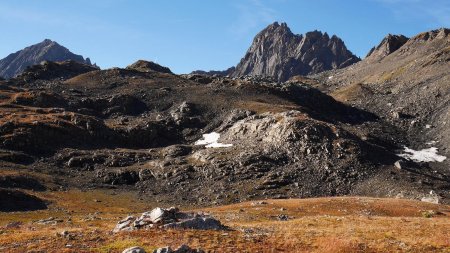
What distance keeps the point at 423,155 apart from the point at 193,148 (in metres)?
69.0

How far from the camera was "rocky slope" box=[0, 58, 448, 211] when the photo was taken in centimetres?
10112

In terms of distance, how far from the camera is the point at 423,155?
13062cm

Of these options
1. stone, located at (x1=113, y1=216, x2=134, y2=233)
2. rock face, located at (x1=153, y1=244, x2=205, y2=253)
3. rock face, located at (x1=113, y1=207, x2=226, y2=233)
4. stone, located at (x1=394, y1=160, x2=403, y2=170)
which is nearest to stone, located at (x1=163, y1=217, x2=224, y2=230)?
rock face, located at (x1=113, y1=207, x2=226, y2=233)

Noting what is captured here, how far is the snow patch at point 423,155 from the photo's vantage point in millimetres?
126706

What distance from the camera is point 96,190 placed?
332ft

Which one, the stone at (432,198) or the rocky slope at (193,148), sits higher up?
the rocky slope at (193,148)

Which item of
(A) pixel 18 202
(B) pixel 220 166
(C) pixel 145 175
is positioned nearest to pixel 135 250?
(A) pixel 18 202

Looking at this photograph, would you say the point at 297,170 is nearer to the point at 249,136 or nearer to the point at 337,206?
the point at 249,136

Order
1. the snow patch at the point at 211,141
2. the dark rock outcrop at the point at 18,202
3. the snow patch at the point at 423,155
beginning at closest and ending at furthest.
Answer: the dark rock outcrop at the point at 18,202
the snow patch at the point at 423,155
the snow patch at the point at 211,141

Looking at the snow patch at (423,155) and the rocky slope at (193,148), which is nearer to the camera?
the rocky slope at (193,148)

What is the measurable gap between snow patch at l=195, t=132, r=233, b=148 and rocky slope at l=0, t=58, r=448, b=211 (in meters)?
0.34

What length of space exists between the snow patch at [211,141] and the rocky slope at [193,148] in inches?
13.3

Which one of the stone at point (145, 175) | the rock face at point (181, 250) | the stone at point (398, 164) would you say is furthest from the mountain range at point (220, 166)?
the rock face at point (181, 250)

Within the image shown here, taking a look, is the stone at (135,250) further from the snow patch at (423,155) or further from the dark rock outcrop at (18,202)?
the snow patch at (423,155)
